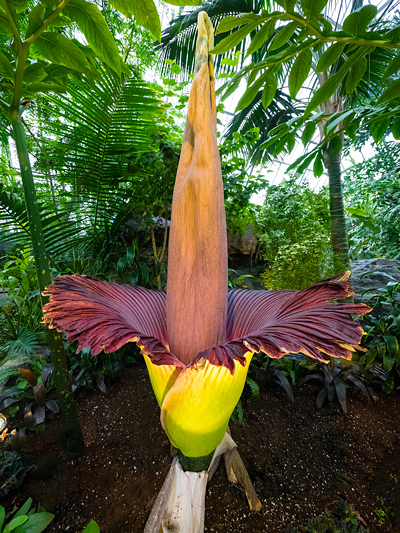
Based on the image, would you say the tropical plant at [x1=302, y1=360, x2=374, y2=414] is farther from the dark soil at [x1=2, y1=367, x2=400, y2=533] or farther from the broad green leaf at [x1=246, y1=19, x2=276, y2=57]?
the broad green leaf at [x1=246, y1=19, x2=276, y2=57]

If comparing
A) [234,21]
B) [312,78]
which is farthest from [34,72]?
[312,78]

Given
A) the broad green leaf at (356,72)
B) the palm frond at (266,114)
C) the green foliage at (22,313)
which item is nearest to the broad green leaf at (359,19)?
the broad green leaf at (356,72)

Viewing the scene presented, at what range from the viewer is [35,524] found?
2.06ft

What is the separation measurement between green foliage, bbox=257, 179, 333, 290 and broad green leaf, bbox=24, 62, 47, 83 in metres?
1.88

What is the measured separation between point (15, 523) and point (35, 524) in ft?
0.14

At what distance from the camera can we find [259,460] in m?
0.92

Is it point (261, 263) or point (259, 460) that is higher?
point (261, 263)

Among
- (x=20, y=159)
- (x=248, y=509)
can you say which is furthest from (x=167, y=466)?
(x=20, y=159)

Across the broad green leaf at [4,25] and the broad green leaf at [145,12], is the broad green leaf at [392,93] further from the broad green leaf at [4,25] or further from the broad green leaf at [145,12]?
the broad green leaf at [4,25]

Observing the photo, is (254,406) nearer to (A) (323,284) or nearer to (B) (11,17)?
(A) (323,284)

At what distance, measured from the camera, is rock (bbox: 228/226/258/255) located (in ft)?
10.3

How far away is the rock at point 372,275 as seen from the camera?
2.47 metres

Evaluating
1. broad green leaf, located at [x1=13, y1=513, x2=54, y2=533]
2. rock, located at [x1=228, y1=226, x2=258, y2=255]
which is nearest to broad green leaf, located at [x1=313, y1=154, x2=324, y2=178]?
broad green leaf, located at [x1=13, y1=513, x2=54, y2=533]

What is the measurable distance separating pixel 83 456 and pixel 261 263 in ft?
8.91
